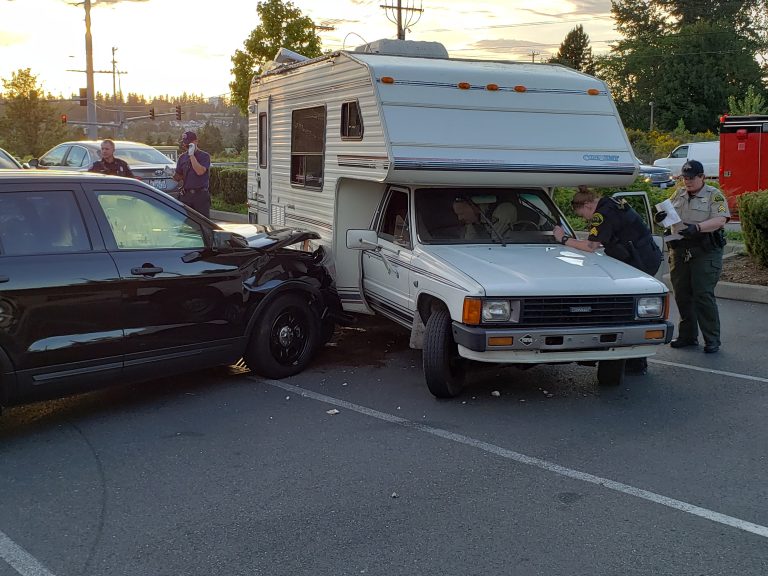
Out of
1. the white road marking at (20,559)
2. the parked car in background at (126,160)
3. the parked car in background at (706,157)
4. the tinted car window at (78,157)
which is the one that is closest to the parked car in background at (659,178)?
the parked car in background at (706,157)

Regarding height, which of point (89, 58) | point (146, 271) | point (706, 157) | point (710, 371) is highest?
point (89, 58)

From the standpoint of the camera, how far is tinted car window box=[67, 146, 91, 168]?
710 inches

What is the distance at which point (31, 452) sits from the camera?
532cm

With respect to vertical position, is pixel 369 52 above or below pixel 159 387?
above

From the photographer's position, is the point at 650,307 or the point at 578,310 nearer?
the point at 578,310

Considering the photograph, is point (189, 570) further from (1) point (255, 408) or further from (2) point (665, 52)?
(2) point (665, 52)

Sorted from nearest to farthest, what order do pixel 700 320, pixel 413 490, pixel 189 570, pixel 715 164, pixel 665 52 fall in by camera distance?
pixel 189 570
pixel 413 490
pixel 700 320
pixel 715 164
pixel 665 52

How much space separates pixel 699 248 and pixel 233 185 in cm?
1571

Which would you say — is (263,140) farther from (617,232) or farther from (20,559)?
(20,559)

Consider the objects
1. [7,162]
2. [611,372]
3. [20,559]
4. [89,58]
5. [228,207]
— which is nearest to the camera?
[20,559]

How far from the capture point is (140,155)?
19328mm

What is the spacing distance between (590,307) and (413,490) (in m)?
2.11

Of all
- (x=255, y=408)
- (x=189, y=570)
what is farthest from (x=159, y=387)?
(x=189, y=570)

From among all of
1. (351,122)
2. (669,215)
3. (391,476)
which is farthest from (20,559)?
(669,215)
